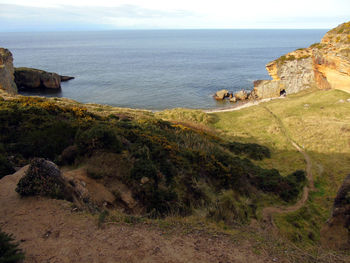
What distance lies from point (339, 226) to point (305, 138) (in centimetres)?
1753

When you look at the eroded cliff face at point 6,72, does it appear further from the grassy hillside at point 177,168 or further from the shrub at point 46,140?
the shrub at point 46,140

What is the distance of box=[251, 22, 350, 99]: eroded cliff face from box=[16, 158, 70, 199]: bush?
125 feet

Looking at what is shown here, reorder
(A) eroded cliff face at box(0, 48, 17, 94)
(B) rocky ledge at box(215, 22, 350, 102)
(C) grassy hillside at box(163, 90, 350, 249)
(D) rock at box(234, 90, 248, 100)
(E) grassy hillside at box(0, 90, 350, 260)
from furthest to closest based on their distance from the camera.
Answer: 1. (D) rock at box(234, 90, 248, 100)
2. (A) eroded cliff face at box(0, 48, 17, 94)
3. (B) rocky ledge at box(215, 22, 350, 102)
4. (C) grassy hillside at box(163, 90, 350, 249)
5. (E) grassy hillside at box(0, 90, 350, 260)

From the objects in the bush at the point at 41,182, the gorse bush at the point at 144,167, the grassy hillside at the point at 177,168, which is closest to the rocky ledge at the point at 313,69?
the grassy hillside at the point at 177,168

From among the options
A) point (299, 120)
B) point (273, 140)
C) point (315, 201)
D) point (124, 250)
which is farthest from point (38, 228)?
point (299, 120)

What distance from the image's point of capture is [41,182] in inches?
279

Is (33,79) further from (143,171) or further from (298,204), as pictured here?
(298,204)

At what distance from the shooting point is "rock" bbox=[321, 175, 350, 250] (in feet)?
25.7

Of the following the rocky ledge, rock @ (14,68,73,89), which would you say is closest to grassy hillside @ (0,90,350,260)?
the rocky ledge

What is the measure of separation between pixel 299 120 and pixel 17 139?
28.4m

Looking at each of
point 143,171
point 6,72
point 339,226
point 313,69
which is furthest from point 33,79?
point 339,226

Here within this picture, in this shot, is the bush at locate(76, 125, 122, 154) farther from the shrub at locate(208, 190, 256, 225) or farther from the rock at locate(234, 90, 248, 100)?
the rock at locate(234, 90, 248, 100)

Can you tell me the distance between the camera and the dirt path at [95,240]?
5.32 m

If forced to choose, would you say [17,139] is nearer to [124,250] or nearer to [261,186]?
[124,250]
